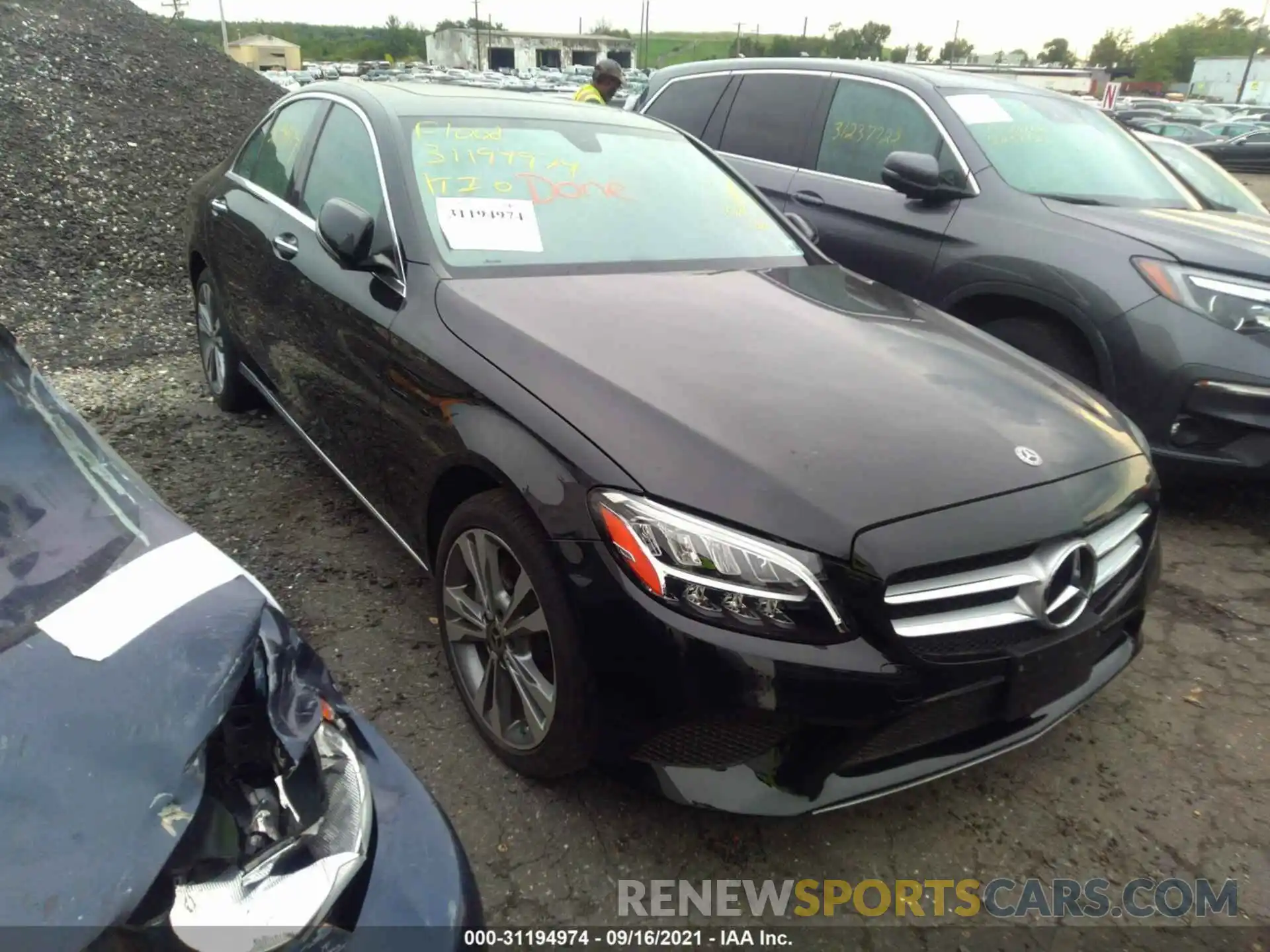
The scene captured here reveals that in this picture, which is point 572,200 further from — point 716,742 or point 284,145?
point 716,742

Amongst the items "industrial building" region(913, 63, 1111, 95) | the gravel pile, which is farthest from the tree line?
the gravel pile

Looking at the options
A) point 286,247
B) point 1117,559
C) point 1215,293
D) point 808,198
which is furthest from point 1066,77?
point 1117,559

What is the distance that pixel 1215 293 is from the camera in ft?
11.5

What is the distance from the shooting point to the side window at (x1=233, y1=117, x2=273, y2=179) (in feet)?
13.3

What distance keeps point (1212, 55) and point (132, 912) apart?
90.6 m

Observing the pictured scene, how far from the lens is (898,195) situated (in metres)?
4.45

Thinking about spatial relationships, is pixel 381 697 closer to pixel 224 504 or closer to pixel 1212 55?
pixel 224 504

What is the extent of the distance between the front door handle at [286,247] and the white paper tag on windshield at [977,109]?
3.21 m

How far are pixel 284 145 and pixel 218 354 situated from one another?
1.16 metres

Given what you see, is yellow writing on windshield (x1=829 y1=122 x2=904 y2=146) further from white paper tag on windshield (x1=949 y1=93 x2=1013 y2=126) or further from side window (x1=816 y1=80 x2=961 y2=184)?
white paper tag on windshield (x1=949 y1=93 x2=1013 y2=126)

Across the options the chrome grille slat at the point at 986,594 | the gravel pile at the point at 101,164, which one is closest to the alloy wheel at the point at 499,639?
the chrome grille slat at the point at 986,594

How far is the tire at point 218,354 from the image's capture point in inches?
165

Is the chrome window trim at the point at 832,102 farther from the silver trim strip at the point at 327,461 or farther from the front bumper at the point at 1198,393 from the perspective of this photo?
the silver trim strip at the point at 327,461

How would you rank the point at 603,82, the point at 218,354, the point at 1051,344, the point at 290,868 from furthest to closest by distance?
the point at 603,82 < the point at 218,354 < the point at 1051,344 < the point at 290,868
